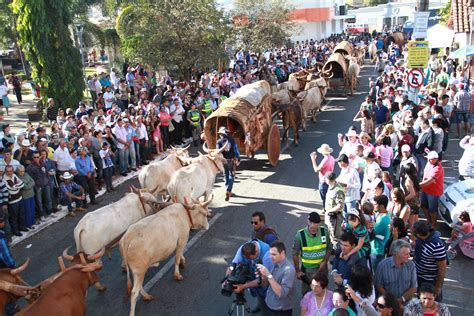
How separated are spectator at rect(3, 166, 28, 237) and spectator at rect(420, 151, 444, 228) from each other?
7966 millimetres

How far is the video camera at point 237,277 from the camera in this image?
5.92m

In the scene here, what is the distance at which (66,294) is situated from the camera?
20.0 ft

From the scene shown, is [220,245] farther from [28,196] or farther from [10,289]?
[28,196]

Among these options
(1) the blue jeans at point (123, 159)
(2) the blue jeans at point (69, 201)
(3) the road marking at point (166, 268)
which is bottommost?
(3) the road marking at point (166, 268)

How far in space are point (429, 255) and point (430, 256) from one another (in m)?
0.02

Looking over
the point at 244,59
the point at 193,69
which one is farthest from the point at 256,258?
the point at 244,59

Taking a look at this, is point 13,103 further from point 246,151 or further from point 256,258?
point 256,258

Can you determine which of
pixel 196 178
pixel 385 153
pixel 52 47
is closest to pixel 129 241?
pixel 196 178

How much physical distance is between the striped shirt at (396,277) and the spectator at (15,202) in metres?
7.37

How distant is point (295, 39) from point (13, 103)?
30.4 meters

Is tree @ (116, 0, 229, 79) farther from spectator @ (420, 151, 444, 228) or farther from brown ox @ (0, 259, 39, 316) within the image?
brown ox @ (0, 259, 39, 316)

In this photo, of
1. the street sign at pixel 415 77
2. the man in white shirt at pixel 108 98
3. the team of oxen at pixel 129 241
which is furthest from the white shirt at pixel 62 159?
the street sign at pixel 415 77

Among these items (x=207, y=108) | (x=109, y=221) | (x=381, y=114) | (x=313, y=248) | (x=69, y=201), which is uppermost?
(x=207, y=108)

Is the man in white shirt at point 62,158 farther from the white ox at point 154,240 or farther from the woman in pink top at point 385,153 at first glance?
the woman in pink top at point 385,153
